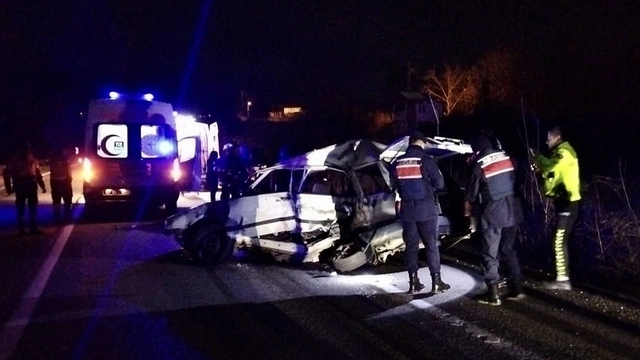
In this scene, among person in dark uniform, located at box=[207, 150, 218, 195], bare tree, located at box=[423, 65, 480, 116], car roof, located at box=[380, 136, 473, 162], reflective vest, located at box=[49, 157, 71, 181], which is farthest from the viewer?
bare tree, located at box=[423, 65, 480, 116]

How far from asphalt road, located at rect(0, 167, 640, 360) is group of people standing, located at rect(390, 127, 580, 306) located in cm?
30

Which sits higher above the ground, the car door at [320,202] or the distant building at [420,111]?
the distant building at [420,111]

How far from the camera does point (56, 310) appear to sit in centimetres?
779

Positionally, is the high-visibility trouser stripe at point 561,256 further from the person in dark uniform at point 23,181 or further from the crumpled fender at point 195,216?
the person in dark uniform at point 23,181

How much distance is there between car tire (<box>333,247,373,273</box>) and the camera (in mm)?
→ 9469

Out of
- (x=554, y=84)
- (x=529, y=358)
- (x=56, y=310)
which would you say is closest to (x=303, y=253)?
(x=56, y=310)

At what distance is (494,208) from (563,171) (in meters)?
1.05

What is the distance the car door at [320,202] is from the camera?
33.6 feet

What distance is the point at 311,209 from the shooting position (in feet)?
33.7

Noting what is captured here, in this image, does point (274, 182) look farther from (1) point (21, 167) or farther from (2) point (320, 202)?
(1) point (21, 167)

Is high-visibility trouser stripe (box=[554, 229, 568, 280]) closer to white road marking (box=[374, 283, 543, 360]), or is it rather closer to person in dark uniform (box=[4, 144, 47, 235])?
white road marking (box=[374, 283, 543, 360])

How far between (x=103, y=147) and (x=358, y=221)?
333 inches

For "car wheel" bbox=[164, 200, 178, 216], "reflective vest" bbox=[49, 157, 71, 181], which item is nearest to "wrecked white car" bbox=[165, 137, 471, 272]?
"reflective vest" bbox=[49, 157, 71, 181]

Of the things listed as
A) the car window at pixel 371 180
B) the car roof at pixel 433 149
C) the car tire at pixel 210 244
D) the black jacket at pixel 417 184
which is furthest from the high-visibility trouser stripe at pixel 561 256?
the car tire at pixel 210 244
